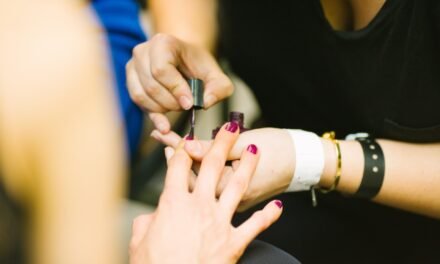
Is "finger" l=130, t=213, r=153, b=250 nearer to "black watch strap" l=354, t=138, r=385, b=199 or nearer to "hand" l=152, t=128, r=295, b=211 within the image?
"hand" l=152, t=128, r=295, b=211

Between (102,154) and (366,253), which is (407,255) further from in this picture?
(102,154)

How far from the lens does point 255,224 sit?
1.98ft

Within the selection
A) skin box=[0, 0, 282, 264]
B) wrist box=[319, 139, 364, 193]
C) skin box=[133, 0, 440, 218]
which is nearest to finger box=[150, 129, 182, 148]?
skin box=[133, 0, 440, 218]

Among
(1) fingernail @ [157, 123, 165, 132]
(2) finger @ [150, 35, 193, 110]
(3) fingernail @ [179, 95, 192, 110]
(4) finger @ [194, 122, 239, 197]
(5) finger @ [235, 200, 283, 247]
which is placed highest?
(2) finger @ [150, 35, 193, 110]

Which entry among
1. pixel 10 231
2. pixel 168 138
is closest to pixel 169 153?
pixel 168 138

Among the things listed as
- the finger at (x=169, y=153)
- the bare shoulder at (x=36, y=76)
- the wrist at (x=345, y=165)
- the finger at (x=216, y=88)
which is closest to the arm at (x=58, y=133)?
the bare shoulder at (x=36, y=76)

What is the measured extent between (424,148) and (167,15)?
541 mm

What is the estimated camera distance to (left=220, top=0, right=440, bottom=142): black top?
67 centimetres

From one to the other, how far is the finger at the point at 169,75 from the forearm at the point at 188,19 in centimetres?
17

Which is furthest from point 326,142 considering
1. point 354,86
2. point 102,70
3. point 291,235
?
point 102,70

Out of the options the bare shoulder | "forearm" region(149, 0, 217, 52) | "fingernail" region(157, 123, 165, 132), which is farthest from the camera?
"forearm" region(149, 0, 217, 52)

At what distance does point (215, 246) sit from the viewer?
0.57 meters

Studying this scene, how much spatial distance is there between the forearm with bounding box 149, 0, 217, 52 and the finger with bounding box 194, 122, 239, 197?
309 millimetres

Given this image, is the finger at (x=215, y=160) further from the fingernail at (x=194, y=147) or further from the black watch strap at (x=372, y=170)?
the black watch strap at (x=372, y=170)
